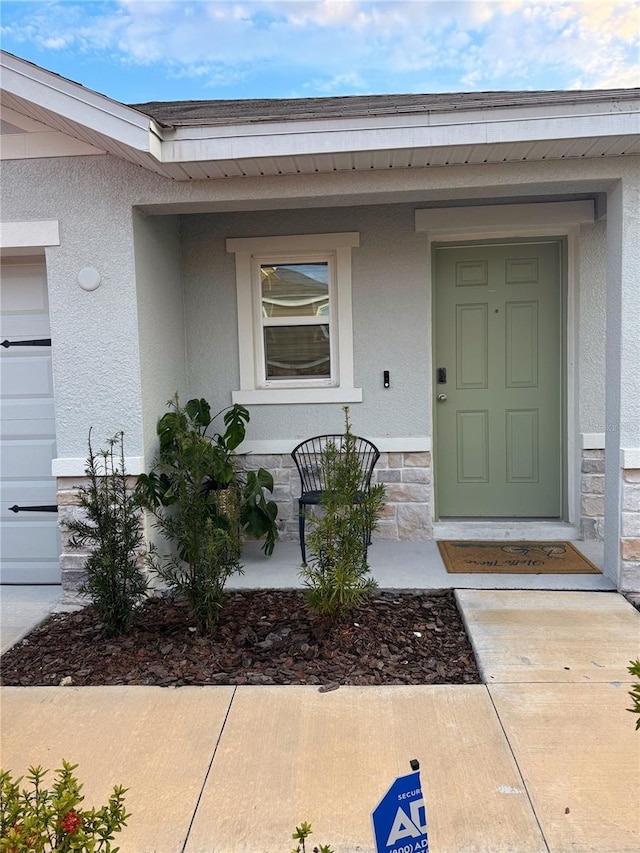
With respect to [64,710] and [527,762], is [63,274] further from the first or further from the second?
[527,762]

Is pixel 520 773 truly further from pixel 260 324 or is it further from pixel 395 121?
pixel 260 324

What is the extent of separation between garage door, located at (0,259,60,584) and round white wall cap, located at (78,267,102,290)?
0.50 meters

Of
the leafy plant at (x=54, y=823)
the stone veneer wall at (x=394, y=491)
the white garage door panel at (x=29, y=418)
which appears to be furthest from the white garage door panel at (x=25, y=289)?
the leafy plant at (x=54, y=823)

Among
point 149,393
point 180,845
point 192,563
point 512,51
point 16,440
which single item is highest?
point 512,51

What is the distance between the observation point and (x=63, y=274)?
4078 mm

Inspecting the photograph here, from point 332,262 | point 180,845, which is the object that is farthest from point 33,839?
point 332,262

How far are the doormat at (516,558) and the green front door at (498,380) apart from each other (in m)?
0.45

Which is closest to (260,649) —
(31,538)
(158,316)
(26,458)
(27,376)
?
(31,538)

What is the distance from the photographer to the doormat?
4.40 metres

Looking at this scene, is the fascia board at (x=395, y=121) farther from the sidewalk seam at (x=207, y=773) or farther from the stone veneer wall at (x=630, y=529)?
the sidewalk seam at (x=207, y=773)

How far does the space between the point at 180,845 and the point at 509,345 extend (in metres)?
4.25

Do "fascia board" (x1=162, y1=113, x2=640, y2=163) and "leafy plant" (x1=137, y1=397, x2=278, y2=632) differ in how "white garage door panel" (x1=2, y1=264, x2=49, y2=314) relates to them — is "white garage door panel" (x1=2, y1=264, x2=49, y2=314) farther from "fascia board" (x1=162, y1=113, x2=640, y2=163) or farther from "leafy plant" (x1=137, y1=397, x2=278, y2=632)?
"fascia board" (x1=162, y1=113, x2=640, y2=163)

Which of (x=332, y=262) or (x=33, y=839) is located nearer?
(x=33, y=839)

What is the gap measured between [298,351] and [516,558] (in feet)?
7.74
